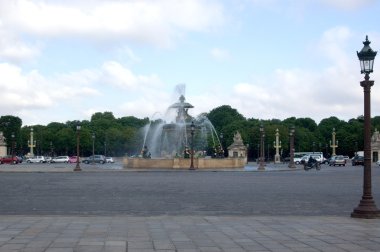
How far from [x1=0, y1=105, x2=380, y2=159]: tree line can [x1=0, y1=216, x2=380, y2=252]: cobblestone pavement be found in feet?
419

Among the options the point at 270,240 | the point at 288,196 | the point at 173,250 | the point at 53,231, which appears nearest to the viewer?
the point at 173,250

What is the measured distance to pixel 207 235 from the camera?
11719 mm

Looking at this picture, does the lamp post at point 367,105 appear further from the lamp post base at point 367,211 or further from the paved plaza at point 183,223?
the paved plaza at point 183,223

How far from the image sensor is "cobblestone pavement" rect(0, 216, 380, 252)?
10172 millimetres

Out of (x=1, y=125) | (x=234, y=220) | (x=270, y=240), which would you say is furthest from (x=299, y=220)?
(x=1, y=125)

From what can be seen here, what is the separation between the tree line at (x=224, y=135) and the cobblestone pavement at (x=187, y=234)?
128m

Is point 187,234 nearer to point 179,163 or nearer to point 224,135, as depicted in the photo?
point 179,163

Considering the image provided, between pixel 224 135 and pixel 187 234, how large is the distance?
142 meters

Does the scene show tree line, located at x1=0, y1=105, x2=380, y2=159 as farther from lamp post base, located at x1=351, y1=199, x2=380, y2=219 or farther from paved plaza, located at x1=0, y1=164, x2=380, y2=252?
lamp post base, located at x1=351, y1=199, x2=380, y2=219

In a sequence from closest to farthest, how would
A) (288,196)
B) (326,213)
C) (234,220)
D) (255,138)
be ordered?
(234,220) < (326,213) < (288,196) < (255,138)

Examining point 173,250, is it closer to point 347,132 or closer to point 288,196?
point 288,196

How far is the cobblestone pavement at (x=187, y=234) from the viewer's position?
10.2m

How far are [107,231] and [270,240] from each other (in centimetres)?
328

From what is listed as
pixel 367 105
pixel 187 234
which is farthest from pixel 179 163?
pixel 187 234
